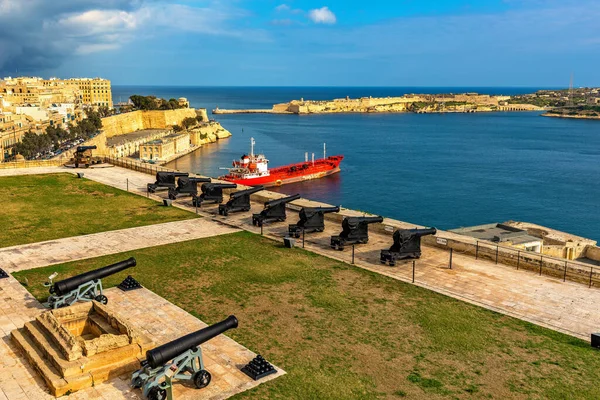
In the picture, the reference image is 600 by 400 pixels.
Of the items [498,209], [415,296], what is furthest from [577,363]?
[498,209]

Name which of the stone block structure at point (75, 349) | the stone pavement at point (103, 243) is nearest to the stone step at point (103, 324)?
the stone block structure at point (75, 349)

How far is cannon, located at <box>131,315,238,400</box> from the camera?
7020mm

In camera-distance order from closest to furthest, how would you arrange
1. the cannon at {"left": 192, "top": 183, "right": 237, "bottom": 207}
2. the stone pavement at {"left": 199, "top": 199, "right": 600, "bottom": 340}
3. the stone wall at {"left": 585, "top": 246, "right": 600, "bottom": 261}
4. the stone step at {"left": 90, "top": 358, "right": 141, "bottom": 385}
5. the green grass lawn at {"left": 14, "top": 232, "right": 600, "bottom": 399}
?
the stone step at {"left": 90, "top": 358, "right": 141, "bottom": 385} < the green grass lawn at {"left": 14, "top": 232, "right": 600, "bottom": 399} < the stone pavement at {"left": 199, "top": 199, "right": 600, "bottom": 340} < the stone wall at {"left": 585, "top": 246, "right": 600, "bottom": 261} < the cannon at {"left": 192, "top": 183, "right": 237, "bottom": 207}

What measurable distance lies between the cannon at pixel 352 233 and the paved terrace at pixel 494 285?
0.23m

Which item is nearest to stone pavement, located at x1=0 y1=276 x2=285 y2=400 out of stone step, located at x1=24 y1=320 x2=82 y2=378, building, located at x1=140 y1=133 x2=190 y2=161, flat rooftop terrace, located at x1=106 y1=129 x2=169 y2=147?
stone step, located at x1=24 y1=320 x2=82 y2=378

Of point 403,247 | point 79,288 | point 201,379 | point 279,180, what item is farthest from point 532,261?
point 279,180

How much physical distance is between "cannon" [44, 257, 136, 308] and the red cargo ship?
33934 millimetres

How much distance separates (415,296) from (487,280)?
7.29 ft

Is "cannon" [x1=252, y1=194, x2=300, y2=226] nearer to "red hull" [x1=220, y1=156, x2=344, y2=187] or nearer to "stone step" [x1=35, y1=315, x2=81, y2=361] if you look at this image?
"stone step" [x1=35, y1=315, x2=81, y2=361]

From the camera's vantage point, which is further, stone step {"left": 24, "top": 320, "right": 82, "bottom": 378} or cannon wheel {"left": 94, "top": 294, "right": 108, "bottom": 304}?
cannon wheel {"left": 94, "top": 294, "right": 108, "bottom": 304}

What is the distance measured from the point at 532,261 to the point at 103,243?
11.8 metres

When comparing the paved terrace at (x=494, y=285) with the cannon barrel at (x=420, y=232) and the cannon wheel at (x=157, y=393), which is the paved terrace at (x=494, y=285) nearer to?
the cannon barrel at (x=420, y=232)

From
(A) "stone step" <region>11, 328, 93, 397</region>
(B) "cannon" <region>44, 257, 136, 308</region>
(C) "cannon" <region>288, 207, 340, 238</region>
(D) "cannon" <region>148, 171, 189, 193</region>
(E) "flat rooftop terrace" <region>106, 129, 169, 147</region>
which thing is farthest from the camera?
(E) "flat rooftop terrace" <region>106, 129, 169, 147</region>

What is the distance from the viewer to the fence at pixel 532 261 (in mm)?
12539
